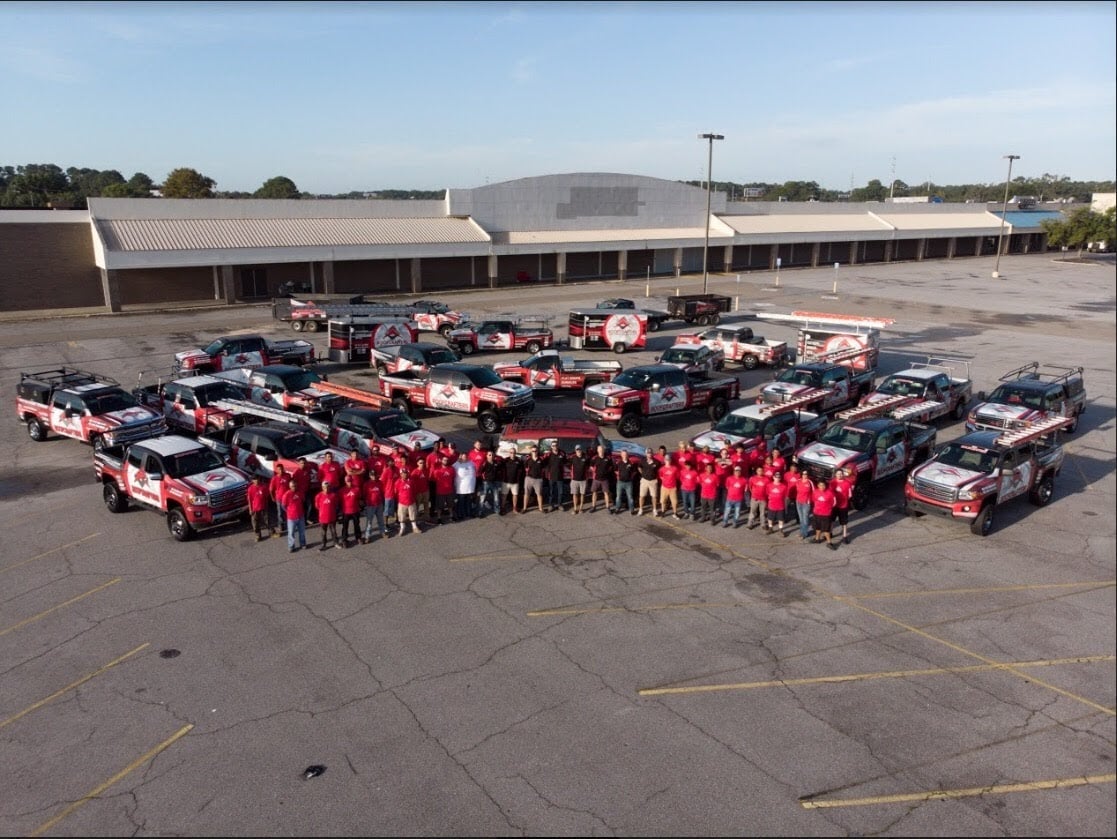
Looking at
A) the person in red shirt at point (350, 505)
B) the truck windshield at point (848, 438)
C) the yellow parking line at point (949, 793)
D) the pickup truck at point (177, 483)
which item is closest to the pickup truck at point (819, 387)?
the truck windshield at point (848, 438)

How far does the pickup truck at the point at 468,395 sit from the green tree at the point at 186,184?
104 meters

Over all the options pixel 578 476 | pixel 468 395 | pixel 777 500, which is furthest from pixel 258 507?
pixel 777 500

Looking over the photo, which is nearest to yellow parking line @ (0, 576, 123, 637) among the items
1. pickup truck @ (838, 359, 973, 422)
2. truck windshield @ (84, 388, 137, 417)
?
truck windshield @ (84, 388, 137, 417)

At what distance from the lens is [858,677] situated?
11578 mm

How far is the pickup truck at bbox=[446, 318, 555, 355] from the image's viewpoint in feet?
121

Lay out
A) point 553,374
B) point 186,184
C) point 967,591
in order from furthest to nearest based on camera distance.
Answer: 1. point 186,184
2. point 553,374
3. point 967,591

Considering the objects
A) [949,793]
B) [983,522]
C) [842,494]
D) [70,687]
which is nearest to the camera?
[949,793]

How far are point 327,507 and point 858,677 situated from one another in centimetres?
962

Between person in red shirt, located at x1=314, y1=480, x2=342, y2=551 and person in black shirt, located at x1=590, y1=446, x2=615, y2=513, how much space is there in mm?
5382

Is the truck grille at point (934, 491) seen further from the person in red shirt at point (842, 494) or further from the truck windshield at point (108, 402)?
the truck windshield at point (108, 402)

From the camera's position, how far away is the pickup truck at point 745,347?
34.4 m

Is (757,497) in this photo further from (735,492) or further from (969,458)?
(969,458)

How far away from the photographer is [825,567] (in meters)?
15.4

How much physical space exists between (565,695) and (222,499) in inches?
350
